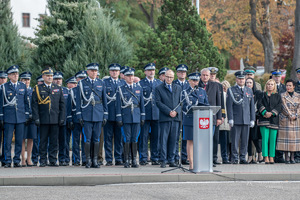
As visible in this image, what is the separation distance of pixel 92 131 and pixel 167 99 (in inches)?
72.4

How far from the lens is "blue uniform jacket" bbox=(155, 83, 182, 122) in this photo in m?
13.6

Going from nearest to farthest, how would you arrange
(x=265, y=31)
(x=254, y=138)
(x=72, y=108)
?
(x=72, y=108)
(x=254, y=138)
(x=265, y=31)

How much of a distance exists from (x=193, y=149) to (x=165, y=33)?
8.03 metres

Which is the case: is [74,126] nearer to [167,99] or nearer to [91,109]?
[91,109]

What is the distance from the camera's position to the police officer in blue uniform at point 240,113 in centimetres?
1479

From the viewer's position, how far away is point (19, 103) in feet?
47.0

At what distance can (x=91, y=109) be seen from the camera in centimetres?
1366

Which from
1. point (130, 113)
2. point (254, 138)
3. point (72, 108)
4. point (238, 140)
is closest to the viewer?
point (130, 113)

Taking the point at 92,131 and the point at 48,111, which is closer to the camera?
the point at 92,131

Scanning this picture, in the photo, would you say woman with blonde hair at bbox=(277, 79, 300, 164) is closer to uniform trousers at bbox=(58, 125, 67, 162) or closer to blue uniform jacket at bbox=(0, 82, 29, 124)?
uniform trousers at bbox=(58, 125, 67, 162)

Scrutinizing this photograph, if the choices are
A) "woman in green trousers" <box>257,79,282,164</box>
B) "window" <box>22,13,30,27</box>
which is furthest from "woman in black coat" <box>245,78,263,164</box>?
"window" <box>22,13,30,27</box>

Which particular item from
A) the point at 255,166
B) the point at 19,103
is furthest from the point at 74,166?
the point at 255,166

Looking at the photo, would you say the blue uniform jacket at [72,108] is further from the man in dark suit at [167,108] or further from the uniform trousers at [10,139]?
the man in dark suit at [167,108]

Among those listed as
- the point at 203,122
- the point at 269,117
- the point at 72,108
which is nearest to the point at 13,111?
the point at 72,108
